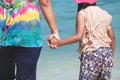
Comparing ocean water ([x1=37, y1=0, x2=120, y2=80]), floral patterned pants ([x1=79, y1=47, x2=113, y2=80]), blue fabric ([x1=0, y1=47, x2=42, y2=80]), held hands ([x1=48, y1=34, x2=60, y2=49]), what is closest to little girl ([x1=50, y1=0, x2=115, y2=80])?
floral patterned pants ([x1=79, y1=47, x2=113, y2=80])

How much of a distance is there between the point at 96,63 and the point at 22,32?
0.93m

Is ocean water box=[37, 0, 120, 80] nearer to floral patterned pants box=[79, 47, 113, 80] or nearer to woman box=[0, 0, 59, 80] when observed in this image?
floral patterned pants box=[79, 47, 113, 80]

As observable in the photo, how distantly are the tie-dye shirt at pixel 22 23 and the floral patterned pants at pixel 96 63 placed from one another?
78 centimetres

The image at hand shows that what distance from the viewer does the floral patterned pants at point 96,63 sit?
383 cm

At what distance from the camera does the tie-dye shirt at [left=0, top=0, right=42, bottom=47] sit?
3129mm

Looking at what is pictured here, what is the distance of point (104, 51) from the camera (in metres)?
3.84

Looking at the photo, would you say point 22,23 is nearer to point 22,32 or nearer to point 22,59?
point 22,32

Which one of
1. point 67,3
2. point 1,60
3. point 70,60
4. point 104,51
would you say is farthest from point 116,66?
point 67,3

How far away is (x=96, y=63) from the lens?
3830 millimetres

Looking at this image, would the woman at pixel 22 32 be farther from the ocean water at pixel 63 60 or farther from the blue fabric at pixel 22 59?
the ocean water at pixel 63 60

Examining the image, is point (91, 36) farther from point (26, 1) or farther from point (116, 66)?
point (116, 66)

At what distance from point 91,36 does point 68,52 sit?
294 cm

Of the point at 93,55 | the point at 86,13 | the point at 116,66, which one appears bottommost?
the point at 116,66

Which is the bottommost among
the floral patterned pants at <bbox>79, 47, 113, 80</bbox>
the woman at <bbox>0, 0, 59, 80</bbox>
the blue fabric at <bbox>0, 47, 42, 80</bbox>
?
the floral patterned pants at <bbox>79, 47, 113, 80</bbox>
